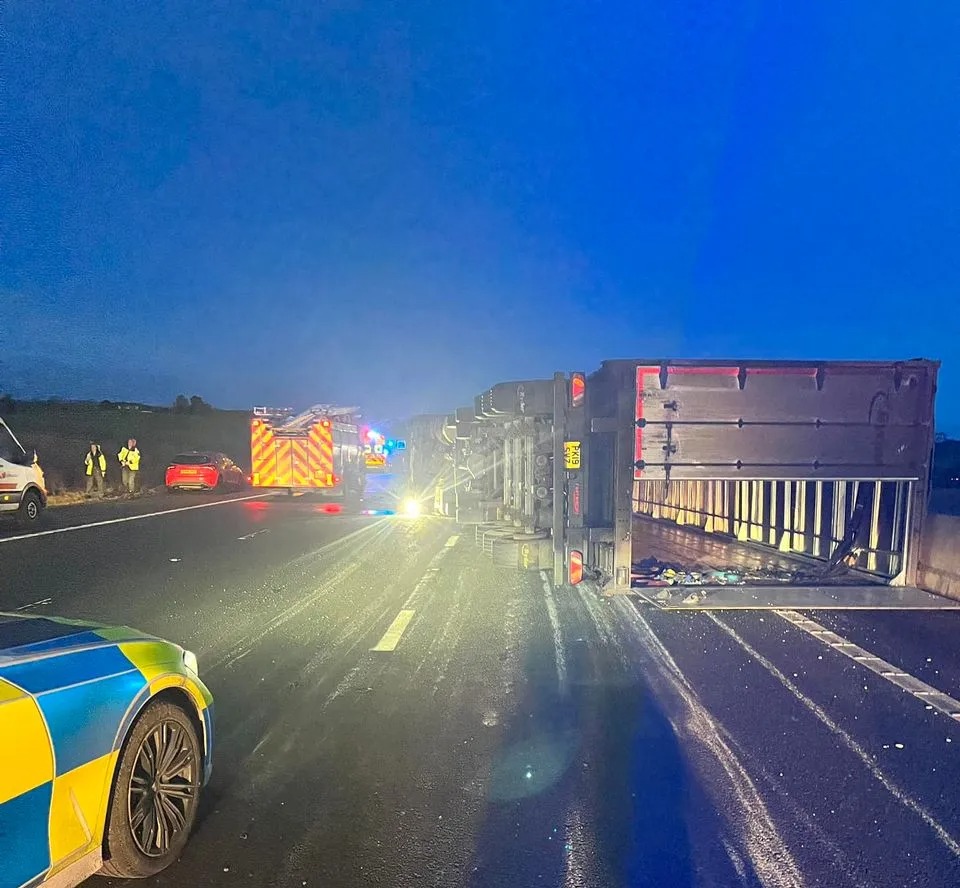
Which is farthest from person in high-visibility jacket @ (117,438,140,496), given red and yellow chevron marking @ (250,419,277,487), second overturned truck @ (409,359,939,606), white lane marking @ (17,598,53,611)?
second overturned truck @ (409,359,939,606)

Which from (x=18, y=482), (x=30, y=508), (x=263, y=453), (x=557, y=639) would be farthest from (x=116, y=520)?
(x=557, y=639)

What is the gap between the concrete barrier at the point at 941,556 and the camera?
22.8 ft

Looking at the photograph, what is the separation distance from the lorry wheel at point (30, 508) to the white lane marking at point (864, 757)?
14.7 metres

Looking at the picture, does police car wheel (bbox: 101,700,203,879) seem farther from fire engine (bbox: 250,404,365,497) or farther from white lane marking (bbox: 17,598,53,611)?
fire engine (bbox: 250,404,365,497)

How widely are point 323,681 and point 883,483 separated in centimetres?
724

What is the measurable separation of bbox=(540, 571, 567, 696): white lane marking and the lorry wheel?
12043 mm

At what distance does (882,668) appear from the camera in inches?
199

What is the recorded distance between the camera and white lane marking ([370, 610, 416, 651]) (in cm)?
554

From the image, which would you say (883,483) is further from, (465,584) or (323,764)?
(323,764)

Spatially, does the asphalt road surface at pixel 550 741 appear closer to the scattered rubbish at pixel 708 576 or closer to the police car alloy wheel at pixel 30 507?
the scattered rubbish at pixel 708 576

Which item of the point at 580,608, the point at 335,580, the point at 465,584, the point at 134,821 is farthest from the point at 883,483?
the point at 134,821

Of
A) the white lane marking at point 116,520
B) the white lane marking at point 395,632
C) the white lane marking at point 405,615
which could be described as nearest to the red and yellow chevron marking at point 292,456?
the white lane marking at point 116,520

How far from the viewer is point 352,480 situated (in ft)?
74.8

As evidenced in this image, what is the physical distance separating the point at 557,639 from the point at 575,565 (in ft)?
5.07
